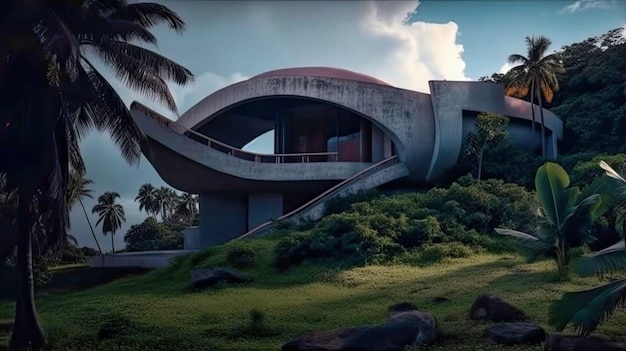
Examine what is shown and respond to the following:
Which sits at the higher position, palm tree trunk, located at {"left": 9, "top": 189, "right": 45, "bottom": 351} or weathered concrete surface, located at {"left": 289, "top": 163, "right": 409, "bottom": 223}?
weathered concrete surface, located at {"left": 289, "top": 163, "right": 409, "bottom": 223}

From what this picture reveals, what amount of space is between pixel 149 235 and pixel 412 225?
30.3m

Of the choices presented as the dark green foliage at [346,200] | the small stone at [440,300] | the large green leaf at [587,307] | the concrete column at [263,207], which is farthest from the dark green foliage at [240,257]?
the large green leaf at [587,307]

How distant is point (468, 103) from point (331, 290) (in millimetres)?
17275

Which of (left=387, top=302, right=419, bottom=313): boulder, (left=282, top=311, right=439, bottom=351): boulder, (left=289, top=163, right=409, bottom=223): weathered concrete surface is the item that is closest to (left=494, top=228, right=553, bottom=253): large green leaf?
(left=387, top=302, right=419, bottom=313): boulder

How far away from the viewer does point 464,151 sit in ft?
98.1

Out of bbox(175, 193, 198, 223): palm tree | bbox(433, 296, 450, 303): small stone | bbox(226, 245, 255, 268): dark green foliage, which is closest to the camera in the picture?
bbox(433, 296, 450, 303): small stone

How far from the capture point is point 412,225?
66.5 ft

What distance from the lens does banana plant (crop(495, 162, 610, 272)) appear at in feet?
44.3

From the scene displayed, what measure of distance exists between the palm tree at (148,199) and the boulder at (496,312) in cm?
5355

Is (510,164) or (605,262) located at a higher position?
(510,164)

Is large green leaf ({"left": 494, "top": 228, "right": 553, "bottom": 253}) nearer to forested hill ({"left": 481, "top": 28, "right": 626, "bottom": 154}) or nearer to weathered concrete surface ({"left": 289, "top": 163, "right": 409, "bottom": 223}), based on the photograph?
weathered concrete surface ({"left": 289, "top": 163, "right": 409, "bottom": 223})

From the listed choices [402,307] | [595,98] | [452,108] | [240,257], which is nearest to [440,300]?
[402,307]

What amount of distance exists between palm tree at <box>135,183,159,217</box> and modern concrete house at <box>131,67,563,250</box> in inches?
1194

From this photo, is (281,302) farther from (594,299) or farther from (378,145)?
(378,145)
